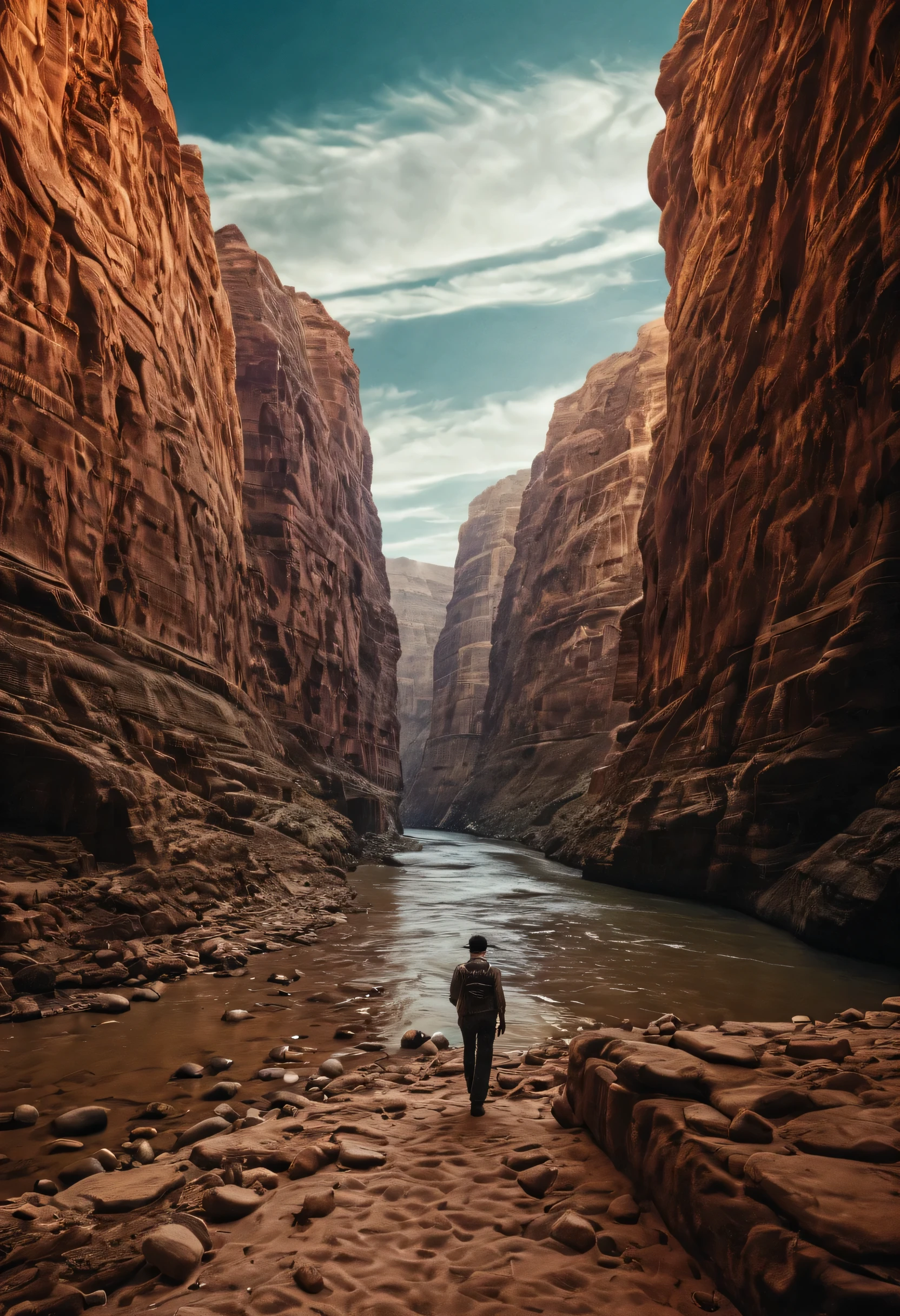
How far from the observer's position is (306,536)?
4878 centimetres

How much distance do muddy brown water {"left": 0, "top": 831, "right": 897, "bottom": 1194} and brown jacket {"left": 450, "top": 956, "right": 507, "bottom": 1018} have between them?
69.8 inches

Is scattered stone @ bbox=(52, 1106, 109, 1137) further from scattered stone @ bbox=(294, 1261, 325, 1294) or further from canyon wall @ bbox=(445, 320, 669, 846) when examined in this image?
canyon wall @ bbox=(445, 320, 669, 846)

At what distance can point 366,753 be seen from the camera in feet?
197

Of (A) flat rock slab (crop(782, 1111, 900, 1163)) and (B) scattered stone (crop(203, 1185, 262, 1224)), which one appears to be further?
(B) scattered stone (crop(203, 1185, 262, 1224))

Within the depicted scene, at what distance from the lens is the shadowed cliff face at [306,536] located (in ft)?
143

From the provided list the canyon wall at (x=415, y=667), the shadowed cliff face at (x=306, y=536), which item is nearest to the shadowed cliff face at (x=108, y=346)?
the shadowed cliff face at (x=306, y=536)

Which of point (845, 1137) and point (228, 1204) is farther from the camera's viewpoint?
point (228, 1204)

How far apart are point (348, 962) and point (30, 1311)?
29.9ft

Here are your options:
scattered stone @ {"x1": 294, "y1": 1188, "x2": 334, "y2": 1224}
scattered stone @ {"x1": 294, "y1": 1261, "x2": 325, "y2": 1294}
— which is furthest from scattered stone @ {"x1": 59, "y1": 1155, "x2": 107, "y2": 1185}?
scattered stone @ {"x1": 294, "y1": 1261, "x2": 325, "y2": 1294}

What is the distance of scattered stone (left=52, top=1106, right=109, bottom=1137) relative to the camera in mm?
5379

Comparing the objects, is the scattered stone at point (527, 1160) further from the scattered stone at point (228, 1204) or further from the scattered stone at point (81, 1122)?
the scattered stone at point (81, 1122)

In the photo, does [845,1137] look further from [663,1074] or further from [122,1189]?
[122,1189]

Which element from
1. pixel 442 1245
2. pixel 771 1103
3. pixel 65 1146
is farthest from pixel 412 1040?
pixel 771 1103

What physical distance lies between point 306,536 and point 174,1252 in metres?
47.3
